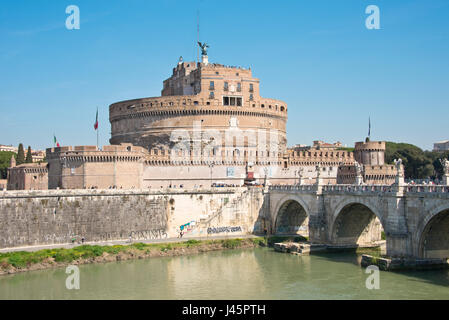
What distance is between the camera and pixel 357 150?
183 feet

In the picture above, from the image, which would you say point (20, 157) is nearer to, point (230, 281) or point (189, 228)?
point (189, 228)

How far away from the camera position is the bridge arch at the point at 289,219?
40.9 metres

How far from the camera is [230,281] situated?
2719cm

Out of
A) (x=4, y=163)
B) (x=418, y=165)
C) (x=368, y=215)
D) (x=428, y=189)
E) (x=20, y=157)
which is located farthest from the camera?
(x=4, y=163)

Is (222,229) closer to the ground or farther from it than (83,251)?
farther from it

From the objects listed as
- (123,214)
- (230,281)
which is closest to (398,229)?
(230,281)

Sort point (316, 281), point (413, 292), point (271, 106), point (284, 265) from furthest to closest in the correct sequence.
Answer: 1. point (271, 106)
2. point (284, 265)
3. point (316, 281)
4. point (413, 292)

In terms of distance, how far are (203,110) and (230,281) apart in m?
26.2

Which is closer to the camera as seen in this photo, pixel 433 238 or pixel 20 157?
pixel 433 238

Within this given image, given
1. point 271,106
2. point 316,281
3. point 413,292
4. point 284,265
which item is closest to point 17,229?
point 284,265

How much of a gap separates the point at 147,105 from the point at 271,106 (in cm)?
1288

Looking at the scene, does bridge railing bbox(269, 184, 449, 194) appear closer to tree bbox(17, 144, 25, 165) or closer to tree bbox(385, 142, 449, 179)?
tree bbox(385, 142, 449, 179)

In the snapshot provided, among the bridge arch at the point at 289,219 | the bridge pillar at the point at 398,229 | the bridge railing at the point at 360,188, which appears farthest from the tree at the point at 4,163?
the bridge pillar at the point at 398,229
